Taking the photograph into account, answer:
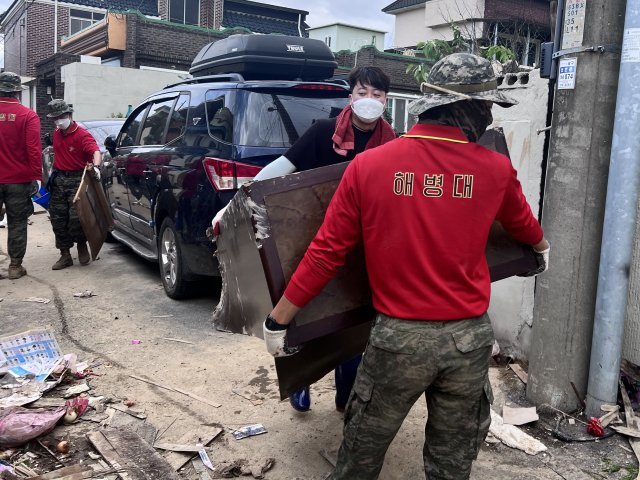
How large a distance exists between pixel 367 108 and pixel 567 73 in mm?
1236

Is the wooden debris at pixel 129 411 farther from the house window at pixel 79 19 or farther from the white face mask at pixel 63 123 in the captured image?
the house window at pixel 79 19

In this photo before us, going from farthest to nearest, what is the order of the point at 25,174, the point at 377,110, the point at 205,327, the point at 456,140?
the point at 25,174 < the point at 205,327 < the point at 377,110 < the point at 456,140

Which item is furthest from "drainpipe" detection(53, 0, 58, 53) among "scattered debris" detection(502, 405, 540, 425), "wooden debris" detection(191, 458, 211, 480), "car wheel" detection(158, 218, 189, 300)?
"scattered debris" detection(502, 405, 540, 425)

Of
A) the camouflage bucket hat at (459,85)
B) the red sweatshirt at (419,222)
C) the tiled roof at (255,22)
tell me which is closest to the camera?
the red sweatshirt at (419,222)

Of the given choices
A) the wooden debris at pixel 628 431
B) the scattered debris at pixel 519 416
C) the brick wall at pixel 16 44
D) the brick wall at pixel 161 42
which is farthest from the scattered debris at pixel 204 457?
the brick wall at pixel 16 44

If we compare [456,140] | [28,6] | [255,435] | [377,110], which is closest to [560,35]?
[377,110]

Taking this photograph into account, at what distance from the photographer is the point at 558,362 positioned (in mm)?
3738

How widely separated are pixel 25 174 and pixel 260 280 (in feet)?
17.4

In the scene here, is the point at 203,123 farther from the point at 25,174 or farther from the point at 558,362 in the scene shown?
the point at 558,362

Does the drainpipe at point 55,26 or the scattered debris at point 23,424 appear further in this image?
the drainpipe at point 55,26

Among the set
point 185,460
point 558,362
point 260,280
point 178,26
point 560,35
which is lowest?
point 185,460

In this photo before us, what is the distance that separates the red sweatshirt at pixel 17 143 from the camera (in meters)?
6.76

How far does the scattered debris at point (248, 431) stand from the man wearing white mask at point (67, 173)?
15.0 ft

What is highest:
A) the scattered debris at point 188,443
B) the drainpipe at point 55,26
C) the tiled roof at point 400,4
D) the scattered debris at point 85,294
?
the tiled roof at point 400,4
